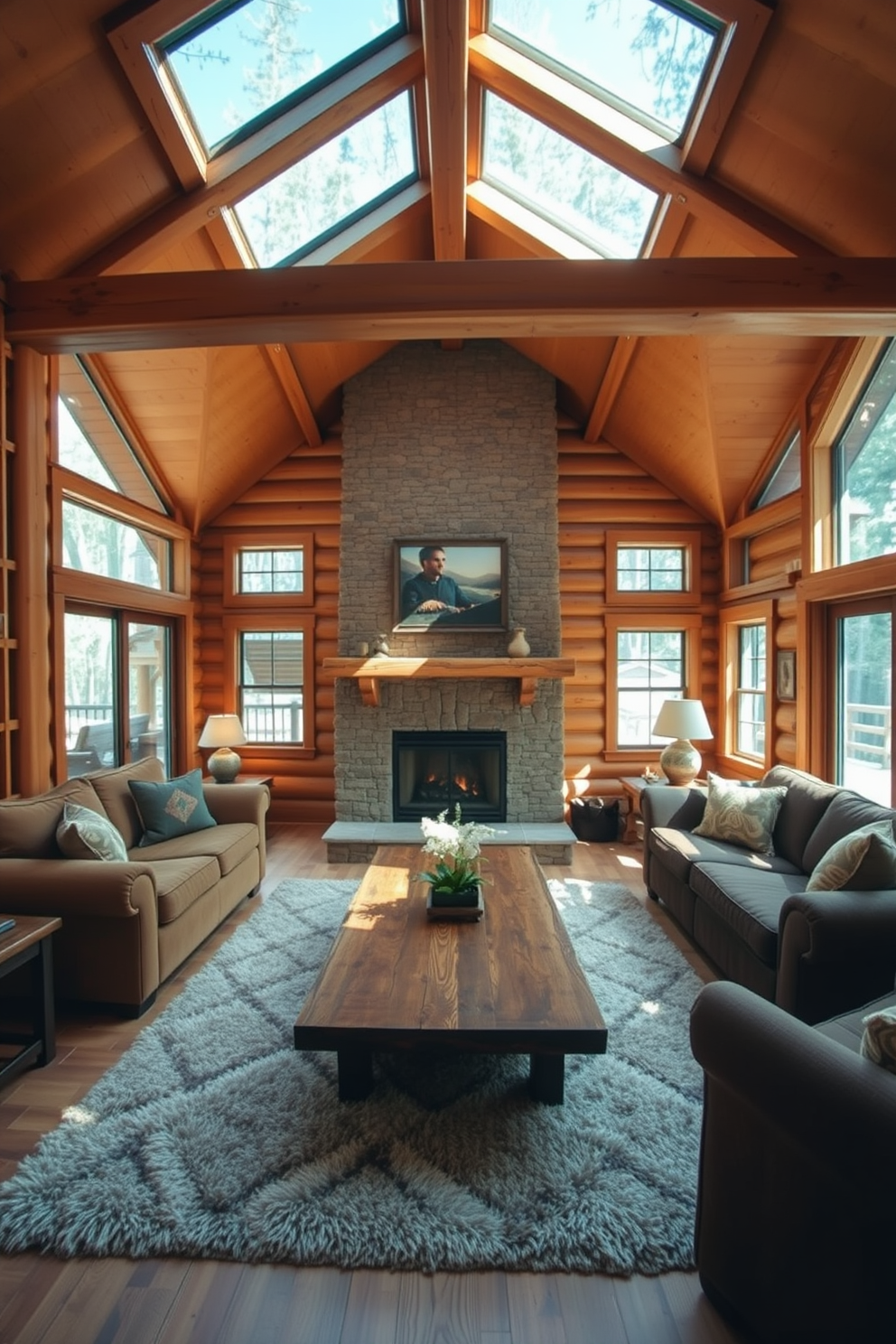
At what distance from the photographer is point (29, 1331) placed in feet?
5.19

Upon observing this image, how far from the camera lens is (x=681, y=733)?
4996mm

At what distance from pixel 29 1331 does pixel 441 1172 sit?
1.12 metres

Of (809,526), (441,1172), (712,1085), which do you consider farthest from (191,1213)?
(809,526)

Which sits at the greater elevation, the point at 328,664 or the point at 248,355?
the point at 248,355

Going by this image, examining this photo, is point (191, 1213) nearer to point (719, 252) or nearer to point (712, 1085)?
point (712, 1085)

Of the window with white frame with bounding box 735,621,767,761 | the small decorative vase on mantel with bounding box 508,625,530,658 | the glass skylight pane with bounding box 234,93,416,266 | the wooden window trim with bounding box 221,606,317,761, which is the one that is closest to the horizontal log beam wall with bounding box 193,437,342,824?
the wooden window trim with bounding box 221,606,317,761

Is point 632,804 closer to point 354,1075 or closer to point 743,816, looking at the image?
point 743,816

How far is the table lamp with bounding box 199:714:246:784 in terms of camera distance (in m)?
5.58

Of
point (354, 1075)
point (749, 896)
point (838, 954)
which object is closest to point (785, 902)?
point (838, 954)

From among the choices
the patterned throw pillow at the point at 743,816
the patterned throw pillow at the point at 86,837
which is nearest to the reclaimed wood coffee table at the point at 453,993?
the patterned throw pillow at the point at 86,837

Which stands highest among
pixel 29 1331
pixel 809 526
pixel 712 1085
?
pixel 809 526

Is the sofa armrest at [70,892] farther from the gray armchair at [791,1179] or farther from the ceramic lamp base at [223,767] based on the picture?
the ceramic lamp base at [223,767]

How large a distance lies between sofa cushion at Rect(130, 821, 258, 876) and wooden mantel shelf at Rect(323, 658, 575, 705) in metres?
1.70

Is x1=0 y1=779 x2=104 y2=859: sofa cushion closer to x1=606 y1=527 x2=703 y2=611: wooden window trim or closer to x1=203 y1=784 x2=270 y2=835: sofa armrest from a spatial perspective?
x1=203 y1=784 x2=270 y2=835: sofa armrest
